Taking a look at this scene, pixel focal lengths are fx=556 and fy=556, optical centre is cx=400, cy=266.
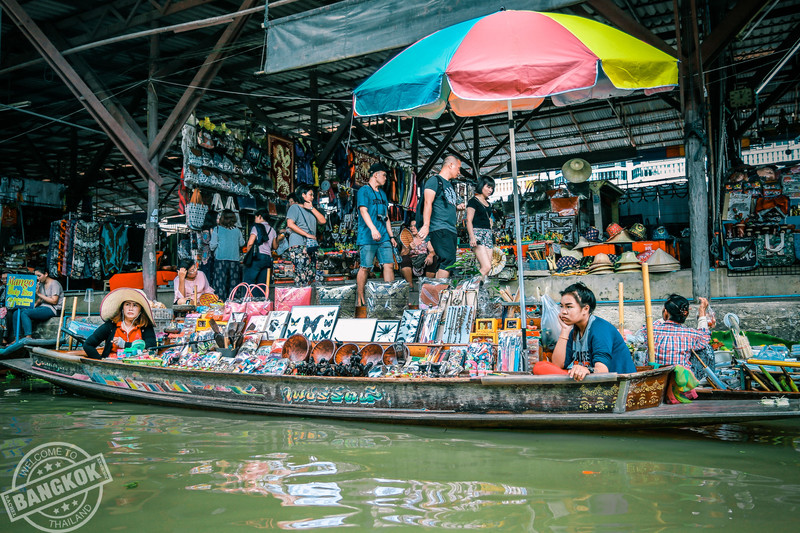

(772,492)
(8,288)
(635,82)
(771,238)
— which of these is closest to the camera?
(772,492)

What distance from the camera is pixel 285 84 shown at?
10.9m

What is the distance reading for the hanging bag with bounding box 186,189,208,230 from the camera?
838 centimetres

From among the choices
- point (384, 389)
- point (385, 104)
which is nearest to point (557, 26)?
point (385, 104)

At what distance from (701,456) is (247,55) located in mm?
8744

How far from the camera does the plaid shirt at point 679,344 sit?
174 inches

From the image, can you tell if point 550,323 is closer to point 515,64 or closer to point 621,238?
point 515,64

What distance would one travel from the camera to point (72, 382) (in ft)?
20.5

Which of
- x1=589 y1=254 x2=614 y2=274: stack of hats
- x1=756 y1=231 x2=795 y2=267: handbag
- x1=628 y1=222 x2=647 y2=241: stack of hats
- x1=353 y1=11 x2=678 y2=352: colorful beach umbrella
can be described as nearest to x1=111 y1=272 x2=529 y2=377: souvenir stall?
x1=353 y1=11 x2=678 y2=352: colorful beach umbrella

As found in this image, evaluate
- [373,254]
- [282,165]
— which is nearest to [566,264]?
[373,254]

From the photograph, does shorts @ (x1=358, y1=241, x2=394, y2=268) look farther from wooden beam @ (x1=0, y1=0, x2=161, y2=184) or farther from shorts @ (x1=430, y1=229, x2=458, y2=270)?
wooden beam @ (x1=0, y1=0, x2=161, y2=184)

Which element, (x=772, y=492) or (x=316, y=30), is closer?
(x=772, y=492)

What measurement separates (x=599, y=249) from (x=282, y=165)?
18.4 ft

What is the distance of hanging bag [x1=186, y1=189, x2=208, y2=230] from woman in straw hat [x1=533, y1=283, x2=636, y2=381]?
617 cm

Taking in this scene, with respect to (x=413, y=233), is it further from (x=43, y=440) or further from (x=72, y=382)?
(x=43, y=440)
